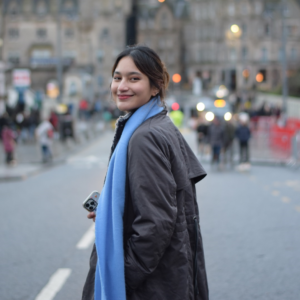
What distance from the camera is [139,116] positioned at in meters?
2.74

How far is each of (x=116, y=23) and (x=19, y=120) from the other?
2135 inches

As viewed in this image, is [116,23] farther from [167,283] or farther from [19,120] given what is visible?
[167,283]

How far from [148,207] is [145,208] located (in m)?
0.01

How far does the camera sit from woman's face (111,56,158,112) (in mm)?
2803

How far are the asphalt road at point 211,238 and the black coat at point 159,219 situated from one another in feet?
8.71

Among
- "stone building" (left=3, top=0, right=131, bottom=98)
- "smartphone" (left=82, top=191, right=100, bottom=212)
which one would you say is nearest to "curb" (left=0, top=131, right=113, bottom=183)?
"smartphone" (left=82, top=191, right=100, bottom=212)

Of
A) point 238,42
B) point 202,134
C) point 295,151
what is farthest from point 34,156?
point 238,42

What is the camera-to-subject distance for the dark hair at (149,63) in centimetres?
279

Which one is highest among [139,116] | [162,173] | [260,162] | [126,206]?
[139,116]

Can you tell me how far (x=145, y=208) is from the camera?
251 cm

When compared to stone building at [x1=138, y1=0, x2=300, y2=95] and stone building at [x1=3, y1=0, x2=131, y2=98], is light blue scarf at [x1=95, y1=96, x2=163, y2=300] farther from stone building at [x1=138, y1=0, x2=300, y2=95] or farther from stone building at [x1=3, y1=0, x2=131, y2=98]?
stone building at [x1=138, y1=0, x2=300, y2=95]

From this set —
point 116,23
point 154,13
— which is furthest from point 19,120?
point 154,13

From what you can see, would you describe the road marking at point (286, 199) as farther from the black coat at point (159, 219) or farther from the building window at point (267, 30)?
the building window at point (267, 30)

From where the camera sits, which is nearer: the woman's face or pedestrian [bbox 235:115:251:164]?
the woman's face
